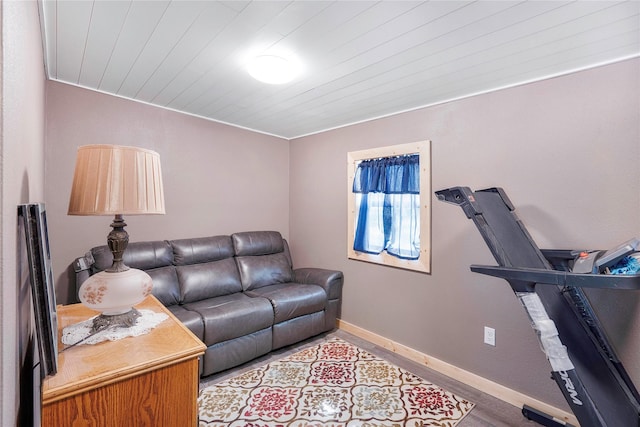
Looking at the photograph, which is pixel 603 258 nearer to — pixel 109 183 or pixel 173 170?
pixel 109 183

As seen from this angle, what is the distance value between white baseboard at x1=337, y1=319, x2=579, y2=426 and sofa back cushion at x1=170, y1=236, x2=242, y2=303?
1.44 meters

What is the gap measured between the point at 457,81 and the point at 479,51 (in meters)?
0.42

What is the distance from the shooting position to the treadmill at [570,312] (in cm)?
145

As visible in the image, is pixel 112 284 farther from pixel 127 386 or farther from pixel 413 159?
pixel 413 159

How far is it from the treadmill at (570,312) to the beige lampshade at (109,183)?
1.59 meters

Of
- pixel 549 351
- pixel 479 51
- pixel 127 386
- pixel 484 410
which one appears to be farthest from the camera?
pixel 484 410

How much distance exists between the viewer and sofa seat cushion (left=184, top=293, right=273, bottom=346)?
2.40 m

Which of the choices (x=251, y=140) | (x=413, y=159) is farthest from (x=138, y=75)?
(x=413, y=159)

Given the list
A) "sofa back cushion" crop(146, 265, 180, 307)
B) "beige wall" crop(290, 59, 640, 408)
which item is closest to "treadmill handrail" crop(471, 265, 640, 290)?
Answer: "beige wall" crop(290, 59, 640, 408)

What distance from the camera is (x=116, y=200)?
1225 mm

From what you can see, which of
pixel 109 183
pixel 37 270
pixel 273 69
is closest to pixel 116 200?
pixel 109 183

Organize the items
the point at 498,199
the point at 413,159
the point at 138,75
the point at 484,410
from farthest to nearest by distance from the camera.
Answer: the point at 413,159 < the point at 138,75 < the point at 484,410 < the point at 498,199

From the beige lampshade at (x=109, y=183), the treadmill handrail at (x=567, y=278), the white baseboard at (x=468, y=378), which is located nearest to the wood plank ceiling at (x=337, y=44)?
the beige lampshade at (x=109, y=183)

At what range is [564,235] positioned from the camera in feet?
6.57
